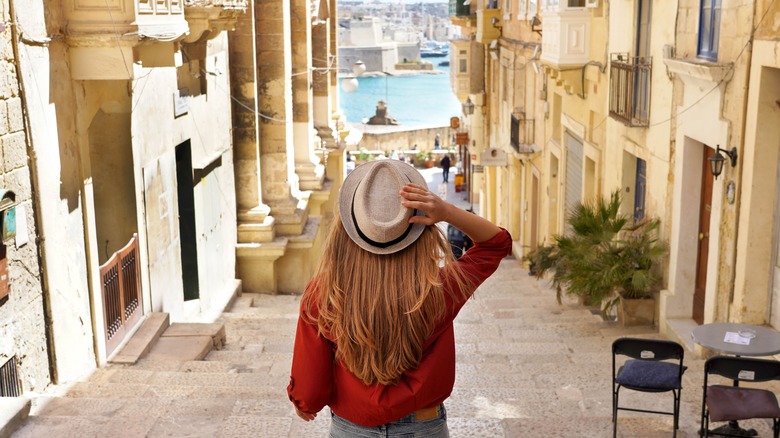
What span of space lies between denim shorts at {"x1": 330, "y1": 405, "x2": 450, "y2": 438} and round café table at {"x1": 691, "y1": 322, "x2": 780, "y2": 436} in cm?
370

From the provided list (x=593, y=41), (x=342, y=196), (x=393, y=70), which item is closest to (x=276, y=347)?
(x=593, y=41)

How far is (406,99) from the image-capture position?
150 metres

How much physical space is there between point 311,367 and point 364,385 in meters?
0.18

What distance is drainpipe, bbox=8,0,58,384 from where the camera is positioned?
7203 millimetres

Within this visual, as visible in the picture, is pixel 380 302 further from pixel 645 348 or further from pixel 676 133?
pixel 676 133

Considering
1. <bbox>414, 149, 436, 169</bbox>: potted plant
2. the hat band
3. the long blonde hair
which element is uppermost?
the hat band

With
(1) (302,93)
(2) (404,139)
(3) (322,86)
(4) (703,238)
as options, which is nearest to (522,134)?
(1) (302,93)

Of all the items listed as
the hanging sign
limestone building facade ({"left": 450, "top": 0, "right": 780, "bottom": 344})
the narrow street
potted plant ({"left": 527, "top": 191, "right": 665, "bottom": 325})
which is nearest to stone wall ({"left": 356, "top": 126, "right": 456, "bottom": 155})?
the hanging sign

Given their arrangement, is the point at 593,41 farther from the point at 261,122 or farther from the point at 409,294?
the point at 409,294

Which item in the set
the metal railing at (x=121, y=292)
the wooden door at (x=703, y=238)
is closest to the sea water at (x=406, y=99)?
the wooden door at (x=703, y=238)

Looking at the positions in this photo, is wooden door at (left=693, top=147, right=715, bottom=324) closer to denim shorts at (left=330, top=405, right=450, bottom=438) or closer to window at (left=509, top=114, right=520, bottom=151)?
denim shorts at (left=330, top=405, right=450, bottom=438)

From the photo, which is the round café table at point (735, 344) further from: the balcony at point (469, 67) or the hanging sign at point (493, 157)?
the balcony at point (469, 67)

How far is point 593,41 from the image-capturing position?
15.0m

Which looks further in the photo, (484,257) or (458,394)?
(458,394)
